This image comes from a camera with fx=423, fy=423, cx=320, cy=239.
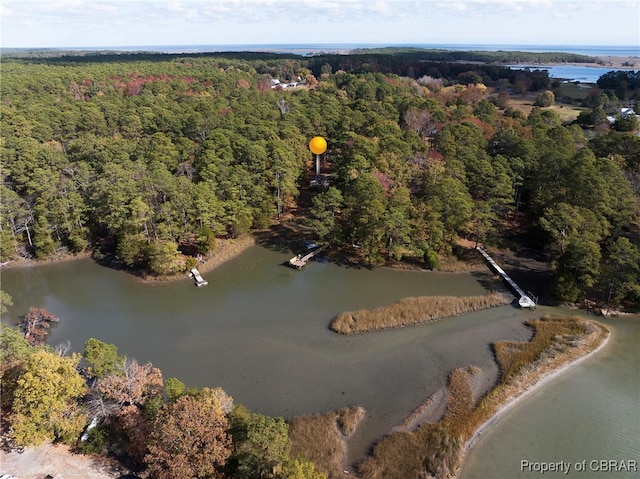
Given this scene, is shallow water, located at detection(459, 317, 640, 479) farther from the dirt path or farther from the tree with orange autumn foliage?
the dirt path

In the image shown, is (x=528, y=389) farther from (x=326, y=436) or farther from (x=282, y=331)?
(x=282, y=331)

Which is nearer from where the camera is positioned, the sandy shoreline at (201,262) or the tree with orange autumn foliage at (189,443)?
the tree with orange autumn foliage at (189,443)

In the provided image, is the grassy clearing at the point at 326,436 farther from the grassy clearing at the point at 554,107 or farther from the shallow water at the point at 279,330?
the grassy clearing at the point at 554,107

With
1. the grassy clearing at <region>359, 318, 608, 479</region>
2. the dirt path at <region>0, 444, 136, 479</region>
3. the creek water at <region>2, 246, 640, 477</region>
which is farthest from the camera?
the creek water at <region>2, 246, 640, 477</region>

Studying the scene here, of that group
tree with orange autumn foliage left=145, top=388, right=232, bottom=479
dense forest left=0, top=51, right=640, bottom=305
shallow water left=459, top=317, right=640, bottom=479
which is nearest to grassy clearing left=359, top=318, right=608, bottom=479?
shallow water left=459, top=317, right=640, bottom=479

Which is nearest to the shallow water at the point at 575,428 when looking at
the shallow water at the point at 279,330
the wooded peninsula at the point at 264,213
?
the wooded peninsula at the point at 264,213

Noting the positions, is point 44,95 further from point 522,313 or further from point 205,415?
point 522,313

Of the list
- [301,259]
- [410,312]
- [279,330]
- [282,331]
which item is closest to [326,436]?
[282,331]
